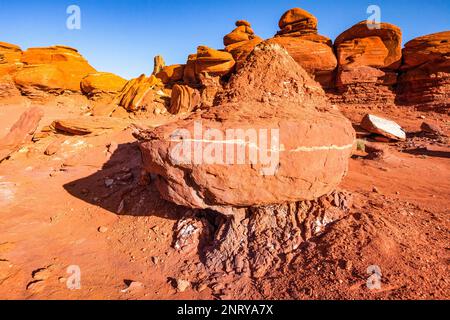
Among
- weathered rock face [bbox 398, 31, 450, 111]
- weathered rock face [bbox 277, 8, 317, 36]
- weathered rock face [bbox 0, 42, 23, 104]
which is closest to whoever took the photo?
weathered rock face [bbox 398, 31, 450, 111]

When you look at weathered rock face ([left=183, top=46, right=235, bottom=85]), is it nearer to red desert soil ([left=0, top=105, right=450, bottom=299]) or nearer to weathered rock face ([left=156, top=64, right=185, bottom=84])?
weathered rock face ([left=156, top=64, right=185, bottom=84])

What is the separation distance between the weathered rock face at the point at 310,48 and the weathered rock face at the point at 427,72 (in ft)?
11.1

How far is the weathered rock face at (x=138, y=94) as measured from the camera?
10.1 m

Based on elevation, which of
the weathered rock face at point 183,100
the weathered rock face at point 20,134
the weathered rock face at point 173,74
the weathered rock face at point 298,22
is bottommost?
the weathered rock face at point 20,134

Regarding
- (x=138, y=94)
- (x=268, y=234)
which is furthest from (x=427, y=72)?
(x=268, y=234)

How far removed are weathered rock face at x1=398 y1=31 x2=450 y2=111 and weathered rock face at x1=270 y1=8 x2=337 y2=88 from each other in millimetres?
3381

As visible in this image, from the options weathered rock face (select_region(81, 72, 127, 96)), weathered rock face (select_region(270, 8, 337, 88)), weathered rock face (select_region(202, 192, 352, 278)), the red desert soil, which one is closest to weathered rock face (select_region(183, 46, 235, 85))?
weathered rock face (select_region(270, 8, 337, 88))

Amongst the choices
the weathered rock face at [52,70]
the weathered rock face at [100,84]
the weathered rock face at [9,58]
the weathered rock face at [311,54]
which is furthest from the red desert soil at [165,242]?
the weathered rock face at [9,58]

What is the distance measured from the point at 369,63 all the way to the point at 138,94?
441 inches

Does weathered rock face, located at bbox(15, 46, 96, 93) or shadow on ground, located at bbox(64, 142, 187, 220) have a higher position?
weathered rock face, located at bbox(15, 46, 96, 93)

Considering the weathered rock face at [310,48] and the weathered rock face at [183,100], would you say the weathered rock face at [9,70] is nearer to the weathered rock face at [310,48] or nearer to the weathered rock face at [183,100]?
the weathered rock face at [183,100]

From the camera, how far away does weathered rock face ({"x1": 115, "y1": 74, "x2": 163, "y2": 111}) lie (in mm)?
10055

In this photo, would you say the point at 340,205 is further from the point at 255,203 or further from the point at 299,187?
the point at 255,203

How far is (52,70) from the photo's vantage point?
11516 millimetres
